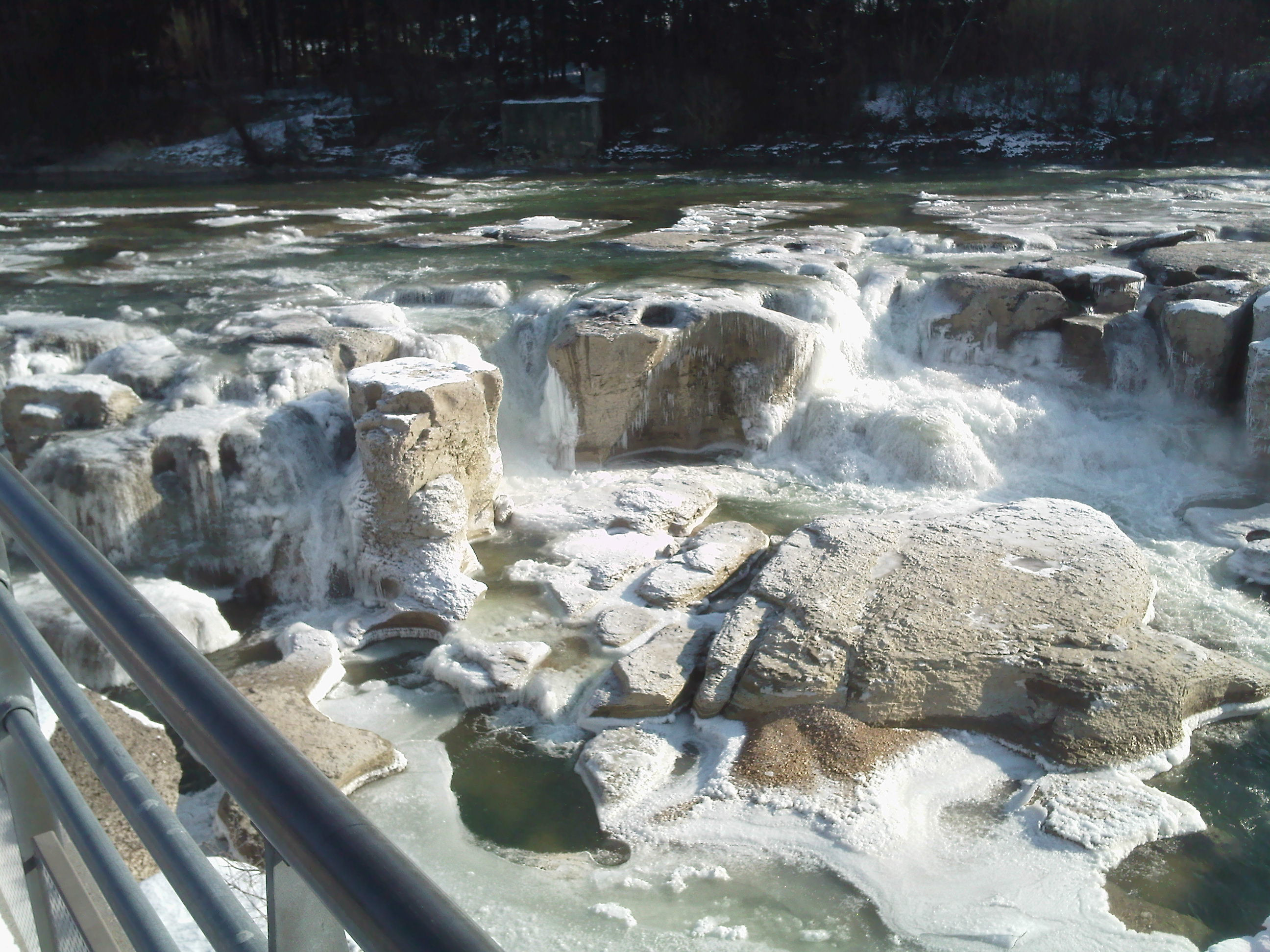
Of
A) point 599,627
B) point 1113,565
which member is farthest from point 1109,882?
point 599,627

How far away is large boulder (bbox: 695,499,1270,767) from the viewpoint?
13.2 feet

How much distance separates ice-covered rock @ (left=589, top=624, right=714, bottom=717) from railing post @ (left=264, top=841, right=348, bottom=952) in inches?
138

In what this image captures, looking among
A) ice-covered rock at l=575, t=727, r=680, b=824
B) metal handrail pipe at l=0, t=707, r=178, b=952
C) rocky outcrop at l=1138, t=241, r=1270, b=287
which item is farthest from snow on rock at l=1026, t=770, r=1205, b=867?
rocky outcrop at l=1138, t=241, r=1270, b=287

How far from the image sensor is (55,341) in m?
6.64

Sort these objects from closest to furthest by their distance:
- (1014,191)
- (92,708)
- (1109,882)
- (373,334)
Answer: (92,708)
(1109,882)
(373,334)
(1014,191)

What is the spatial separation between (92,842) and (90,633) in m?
3.96

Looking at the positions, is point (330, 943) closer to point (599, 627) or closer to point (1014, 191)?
point (599, 627)

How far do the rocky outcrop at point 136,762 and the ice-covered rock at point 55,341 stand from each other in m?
3.37

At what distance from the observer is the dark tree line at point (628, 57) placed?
2130 centimetres

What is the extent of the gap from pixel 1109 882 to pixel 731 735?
4.36ft

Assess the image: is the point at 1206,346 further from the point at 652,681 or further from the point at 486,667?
the point at 486,667

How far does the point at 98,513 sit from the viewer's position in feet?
17.3

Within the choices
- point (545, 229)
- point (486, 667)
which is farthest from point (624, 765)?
point (545, 229)

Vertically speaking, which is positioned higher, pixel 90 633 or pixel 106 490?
pixel 106 490
